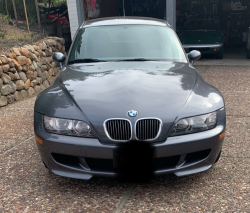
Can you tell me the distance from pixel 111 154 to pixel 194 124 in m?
0.79

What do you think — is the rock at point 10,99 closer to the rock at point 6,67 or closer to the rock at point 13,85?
the rock at point 13,85

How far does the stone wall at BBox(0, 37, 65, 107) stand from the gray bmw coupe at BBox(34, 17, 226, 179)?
287 centimetres

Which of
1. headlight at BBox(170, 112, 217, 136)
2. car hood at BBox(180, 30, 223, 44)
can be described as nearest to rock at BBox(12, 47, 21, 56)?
headlight at BBox(170, 112, 217, 136)

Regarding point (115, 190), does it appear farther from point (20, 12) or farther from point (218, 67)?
point (20, 12)

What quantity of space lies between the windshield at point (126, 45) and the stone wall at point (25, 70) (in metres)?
1.65

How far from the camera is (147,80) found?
9.90 feet

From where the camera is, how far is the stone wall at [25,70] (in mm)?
6305

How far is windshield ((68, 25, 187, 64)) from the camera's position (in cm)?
385

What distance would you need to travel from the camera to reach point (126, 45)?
13.1ft

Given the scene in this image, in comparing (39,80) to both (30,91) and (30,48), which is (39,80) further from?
(30,48)

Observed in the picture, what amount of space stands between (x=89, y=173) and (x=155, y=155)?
617 mm

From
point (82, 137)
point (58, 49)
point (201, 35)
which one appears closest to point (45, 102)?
point (82, 137)

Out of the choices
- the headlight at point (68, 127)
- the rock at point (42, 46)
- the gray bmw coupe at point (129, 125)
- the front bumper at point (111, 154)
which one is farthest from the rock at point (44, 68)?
the headlight at point (68, 127)

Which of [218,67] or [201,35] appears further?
[201,35]
